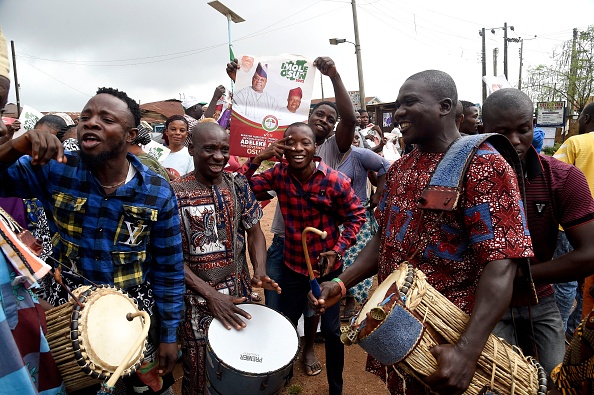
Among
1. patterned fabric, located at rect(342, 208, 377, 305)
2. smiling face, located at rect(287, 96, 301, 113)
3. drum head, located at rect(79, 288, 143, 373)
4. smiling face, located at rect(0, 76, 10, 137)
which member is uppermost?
smiling face, located at rect(0, 76, 10, 137)

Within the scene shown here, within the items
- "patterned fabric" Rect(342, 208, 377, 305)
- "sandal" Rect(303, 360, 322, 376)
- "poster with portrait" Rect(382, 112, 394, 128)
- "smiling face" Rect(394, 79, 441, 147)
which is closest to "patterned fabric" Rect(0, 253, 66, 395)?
"smiling face" Rect(394, 79, 441, 147)

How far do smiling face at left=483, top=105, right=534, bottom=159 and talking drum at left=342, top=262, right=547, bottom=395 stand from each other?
121cm

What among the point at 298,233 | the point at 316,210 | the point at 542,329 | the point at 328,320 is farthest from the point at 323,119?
the point at 542,329

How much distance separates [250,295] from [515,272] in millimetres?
1988

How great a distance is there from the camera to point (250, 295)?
3.16 m

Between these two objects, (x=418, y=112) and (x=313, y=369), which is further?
(x=313, y=369)

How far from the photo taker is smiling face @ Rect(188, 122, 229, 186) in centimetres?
303

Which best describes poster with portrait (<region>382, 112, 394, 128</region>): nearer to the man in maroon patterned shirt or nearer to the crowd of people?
the crowd of people

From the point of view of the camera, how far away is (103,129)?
2.22 metres

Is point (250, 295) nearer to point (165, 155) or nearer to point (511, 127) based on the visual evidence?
point (511, 127)

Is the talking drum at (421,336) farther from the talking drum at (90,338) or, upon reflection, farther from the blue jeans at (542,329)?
the talking drum at (90,338)

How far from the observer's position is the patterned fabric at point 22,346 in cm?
138

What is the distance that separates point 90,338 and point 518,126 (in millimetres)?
2420

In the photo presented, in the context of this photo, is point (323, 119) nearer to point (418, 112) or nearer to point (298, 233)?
point (298, 233)
